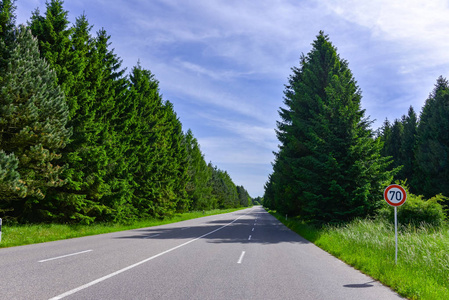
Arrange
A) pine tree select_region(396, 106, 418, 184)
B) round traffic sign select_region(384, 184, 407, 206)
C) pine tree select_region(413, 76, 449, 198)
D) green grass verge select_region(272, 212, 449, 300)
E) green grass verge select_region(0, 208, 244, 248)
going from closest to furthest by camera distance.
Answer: green grass verge select_region(272, 212, 449, 300), round traffic sign select_region(384, 184, 407, 206), green grass verge select_region(0, 208, 244, 248), pine tree select_region(413, 76, 449, 198), pine tree select_region(396, 106, 418, 184)

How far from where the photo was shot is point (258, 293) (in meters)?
5.23

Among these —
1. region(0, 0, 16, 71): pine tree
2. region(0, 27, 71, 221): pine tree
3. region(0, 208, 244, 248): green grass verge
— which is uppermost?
region(0, 0, 16, 71): pine tree

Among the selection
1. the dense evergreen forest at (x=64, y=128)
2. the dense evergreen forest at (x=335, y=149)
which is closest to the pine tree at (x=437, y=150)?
the dense evergreen forest at (x=335, y=149)

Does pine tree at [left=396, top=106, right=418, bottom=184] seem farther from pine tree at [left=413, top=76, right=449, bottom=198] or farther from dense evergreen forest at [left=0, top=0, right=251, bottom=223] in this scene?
dense evergreen forest at [left=0, top=0, right=251, bottom=223]

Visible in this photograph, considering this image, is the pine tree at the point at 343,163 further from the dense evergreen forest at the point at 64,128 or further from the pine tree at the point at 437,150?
the pine tree at the point at 437,150

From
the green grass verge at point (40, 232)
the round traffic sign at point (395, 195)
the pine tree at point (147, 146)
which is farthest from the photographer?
the pine tree at point (147, 146)

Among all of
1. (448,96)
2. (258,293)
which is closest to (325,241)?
(258,293)

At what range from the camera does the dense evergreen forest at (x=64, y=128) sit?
43.4 ft

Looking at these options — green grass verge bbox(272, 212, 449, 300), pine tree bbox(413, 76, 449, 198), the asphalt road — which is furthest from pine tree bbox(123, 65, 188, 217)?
pine tree bbox(413, 76, 449, 198)

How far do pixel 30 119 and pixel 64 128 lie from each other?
2178mm

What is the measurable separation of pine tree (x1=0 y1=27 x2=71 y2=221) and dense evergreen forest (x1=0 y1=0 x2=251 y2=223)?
0.05 m

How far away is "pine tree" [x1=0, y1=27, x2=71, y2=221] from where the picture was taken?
12828 mm

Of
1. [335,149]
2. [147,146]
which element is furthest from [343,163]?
[147,146]

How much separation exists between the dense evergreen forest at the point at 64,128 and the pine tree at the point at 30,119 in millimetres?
46
